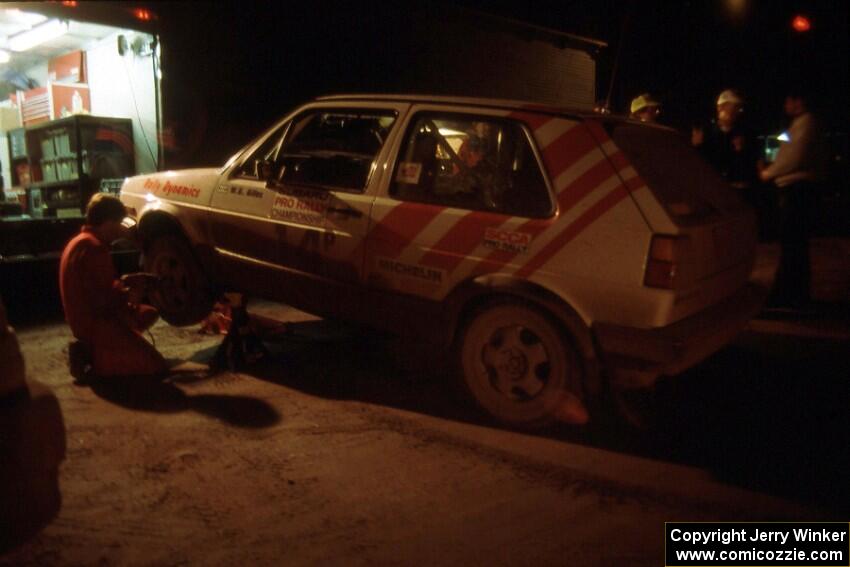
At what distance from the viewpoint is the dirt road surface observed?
2.84m

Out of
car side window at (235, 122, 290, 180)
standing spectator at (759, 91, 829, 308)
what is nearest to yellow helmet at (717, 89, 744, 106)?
standing spectator at (759, 91, 829, 308)

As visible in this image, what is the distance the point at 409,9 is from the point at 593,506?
10.5m

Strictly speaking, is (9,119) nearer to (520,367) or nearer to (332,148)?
(332,148)

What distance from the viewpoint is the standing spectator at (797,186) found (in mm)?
6270

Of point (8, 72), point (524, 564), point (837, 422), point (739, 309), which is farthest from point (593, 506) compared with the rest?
point (8, 72)

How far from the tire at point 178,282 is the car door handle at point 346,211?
1.52 m

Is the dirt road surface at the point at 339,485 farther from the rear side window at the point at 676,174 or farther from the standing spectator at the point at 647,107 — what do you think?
the standing spectator at the point at 647,107

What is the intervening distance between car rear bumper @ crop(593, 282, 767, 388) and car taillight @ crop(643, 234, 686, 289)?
256 mm

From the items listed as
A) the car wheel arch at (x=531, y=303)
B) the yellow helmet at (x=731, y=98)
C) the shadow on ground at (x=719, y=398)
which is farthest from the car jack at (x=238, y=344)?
the yellow helmet at (x=731, y=98)

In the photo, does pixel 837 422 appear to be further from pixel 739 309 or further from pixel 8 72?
pixel 8 72

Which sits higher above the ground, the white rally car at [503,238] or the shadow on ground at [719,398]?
the white rally car at [503,238]

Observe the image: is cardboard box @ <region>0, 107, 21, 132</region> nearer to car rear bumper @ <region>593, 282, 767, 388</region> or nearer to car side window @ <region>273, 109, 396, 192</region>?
car side window @ <region>273, 109, 396, 192</region>

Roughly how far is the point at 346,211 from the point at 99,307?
1716 millimetres

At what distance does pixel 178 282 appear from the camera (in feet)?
18.7
